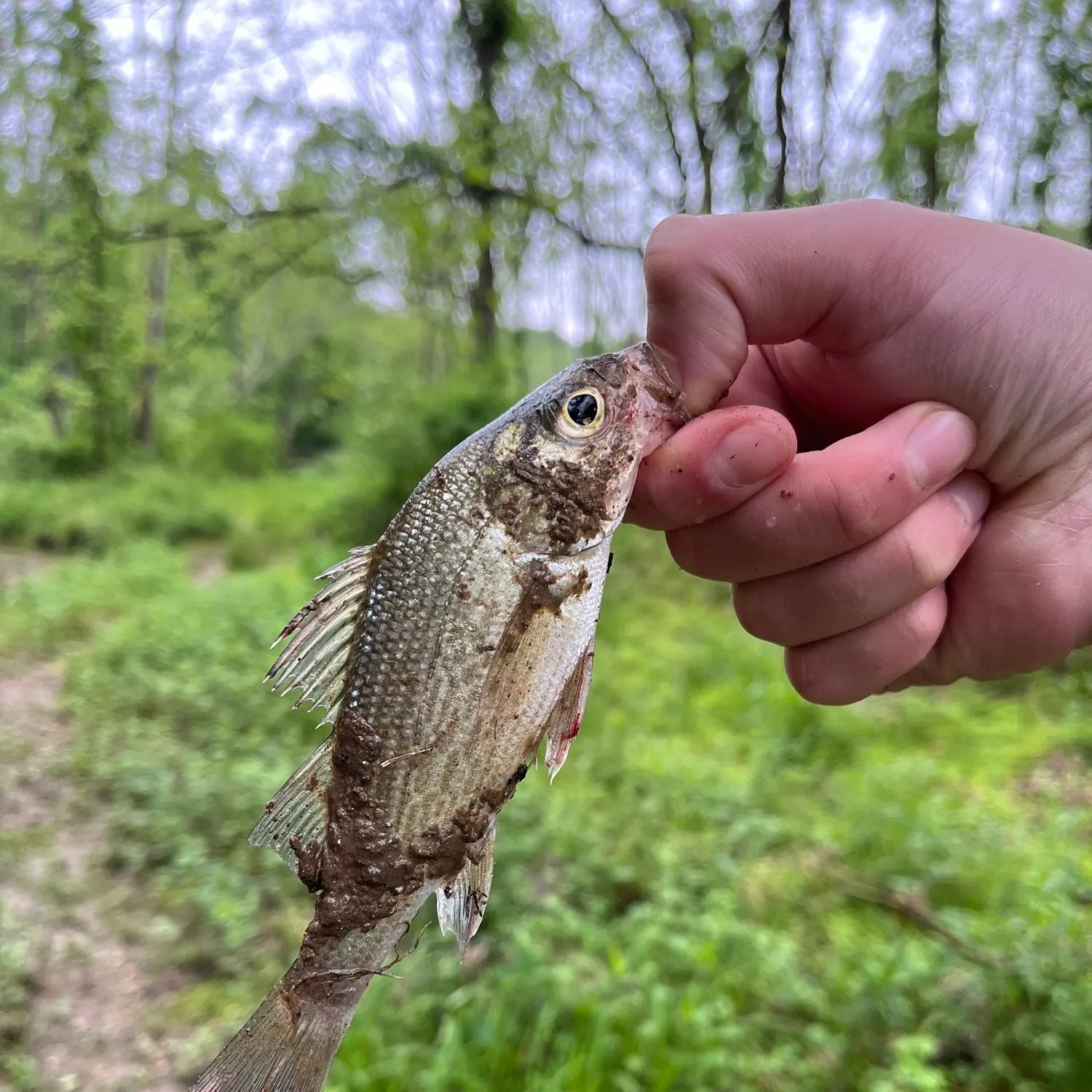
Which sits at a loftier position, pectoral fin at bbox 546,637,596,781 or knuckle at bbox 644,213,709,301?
knuckle at bbox 644,213,709,301

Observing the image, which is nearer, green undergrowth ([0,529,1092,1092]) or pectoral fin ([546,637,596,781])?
pectoral fin ([546,637,596,781])

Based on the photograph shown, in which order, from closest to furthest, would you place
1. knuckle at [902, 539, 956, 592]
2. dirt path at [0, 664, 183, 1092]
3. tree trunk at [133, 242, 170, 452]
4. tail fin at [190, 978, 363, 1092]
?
tail fin at [190, 978, 363, 1092] < knuckle at [902, 539, 956, 592] < dirt path at [0, 664, 183, 1092] < tree trunk at [133, 242, 170, 452]

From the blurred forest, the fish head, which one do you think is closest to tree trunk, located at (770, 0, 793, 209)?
the blurred forest

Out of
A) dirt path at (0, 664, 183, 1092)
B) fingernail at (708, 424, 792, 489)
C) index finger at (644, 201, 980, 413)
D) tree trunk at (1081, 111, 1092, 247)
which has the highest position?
tree trunk at (1081, 111, 1092, 247)

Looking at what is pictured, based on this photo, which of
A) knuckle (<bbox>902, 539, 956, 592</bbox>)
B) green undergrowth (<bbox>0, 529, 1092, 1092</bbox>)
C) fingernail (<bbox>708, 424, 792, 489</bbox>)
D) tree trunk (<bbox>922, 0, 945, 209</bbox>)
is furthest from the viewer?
tree trunk (<bbox>922, 0, 945, 209</bbox>)

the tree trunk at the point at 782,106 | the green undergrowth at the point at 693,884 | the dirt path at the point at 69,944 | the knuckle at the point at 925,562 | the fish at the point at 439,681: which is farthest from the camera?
the tree trunk at the point at 782,106

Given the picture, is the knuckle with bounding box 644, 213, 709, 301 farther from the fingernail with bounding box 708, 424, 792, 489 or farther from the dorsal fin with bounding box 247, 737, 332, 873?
the dorsal fin with bounding box 247, 737, 332, 873

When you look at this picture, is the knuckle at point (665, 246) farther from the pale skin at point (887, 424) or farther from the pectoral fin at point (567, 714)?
the pectoral fin at point (567, 714)

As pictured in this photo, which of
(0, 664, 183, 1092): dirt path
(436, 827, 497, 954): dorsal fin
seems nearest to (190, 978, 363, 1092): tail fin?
(436, 827, 497, 954): dorsal fin

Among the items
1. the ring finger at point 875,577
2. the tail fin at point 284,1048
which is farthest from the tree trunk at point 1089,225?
the tail fin at point 284,1048
